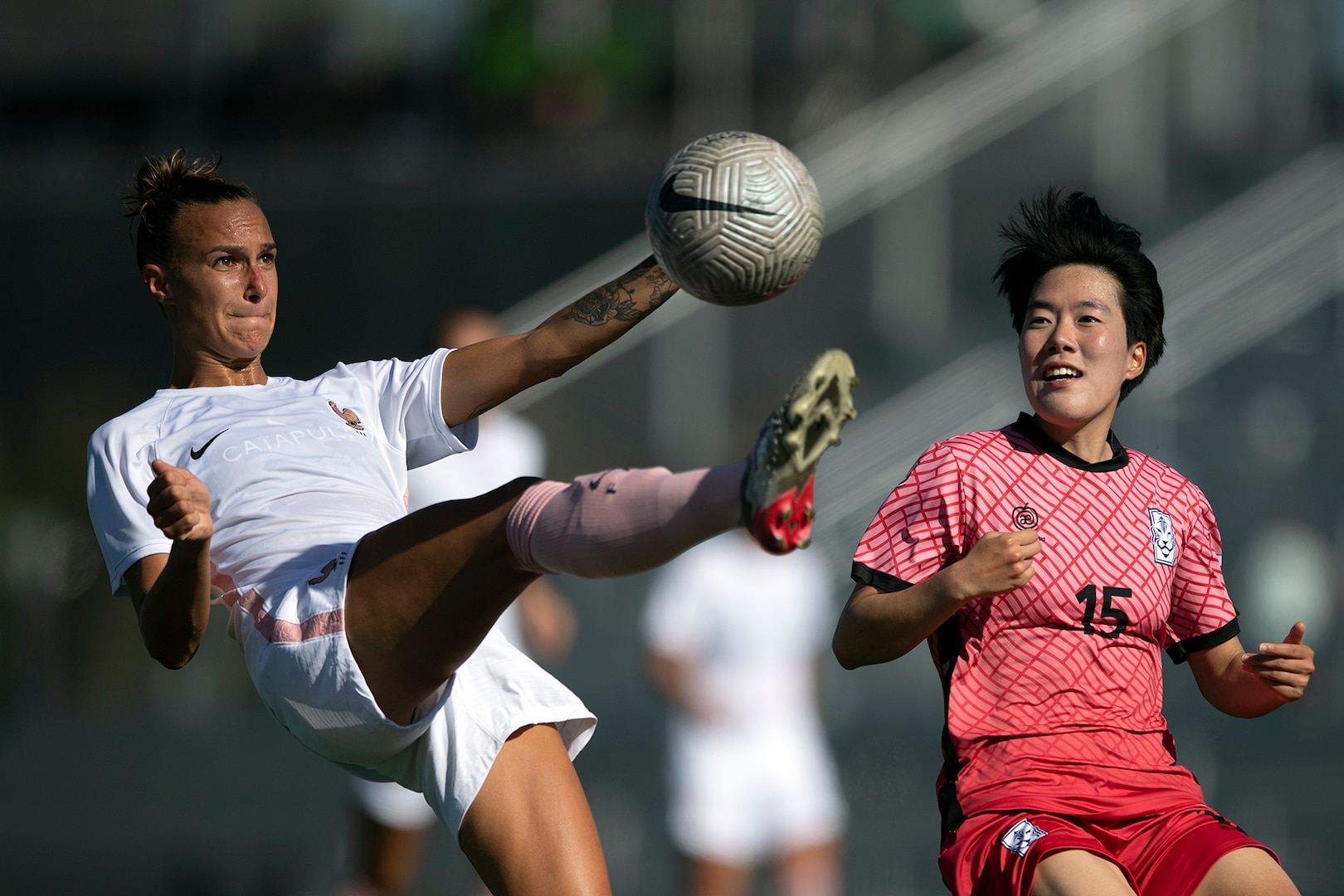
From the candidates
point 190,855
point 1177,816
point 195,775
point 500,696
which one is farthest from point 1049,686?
point 195,775

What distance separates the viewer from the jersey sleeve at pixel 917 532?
9.77 feet

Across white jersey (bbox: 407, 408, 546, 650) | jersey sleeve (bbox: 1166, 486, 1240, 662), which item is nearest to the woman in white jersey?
jersey sleeve (bbox: 1166, 486, 1240, 662)

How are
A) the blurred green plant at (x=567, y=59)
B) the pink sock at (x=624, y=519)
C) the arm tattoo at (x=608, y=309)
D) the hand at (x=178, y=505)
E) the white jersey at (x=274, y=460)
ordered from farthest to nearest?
the blurred green plant at (x=567, y=59) → the arm tattoo at (x=608, y=309) → the white jersey at (x=274, y=460) → the hand at (x=178, y=505) → the pink sock at (x=624, y=519)

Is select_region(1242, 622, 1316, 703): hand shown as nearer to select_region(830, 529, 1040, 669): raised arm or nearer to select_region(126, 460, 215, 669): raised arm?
select_region(830, 529, 1040, 669): raised arm

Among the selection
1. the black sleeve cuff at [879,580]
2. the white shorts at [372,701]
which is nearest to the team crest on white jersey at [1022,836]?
the black sleeve cuff at [879,580]

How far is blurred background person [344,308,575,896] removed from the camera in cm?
522

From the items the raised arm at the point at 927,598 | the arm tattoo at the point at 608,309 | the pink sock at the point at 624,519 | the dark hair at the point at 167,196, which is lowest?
the raised arm at the point at 927,598

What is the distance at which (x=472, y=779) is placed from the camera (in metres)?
3.38

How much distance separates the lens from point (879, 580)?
9.75ft

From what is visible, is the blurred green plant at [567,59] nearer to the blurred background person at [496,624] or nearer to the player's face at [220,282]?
the blurred background person at [496,624]

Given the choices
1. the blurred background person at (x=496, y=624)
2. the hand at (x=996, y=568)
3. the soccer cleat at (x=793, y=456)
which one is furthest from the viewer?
the blurred background person at (x=496, y=624)

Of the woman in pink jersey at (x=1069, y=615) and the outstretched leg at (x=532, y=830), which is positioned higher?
the woman in pink jersey at (x=1069, y=615)

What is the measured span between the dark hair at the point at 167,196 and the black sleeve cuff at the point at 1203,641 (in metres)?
2.54

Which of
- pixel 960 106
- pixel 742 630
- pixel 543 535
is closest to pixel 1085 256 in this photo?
pixel 543 535
